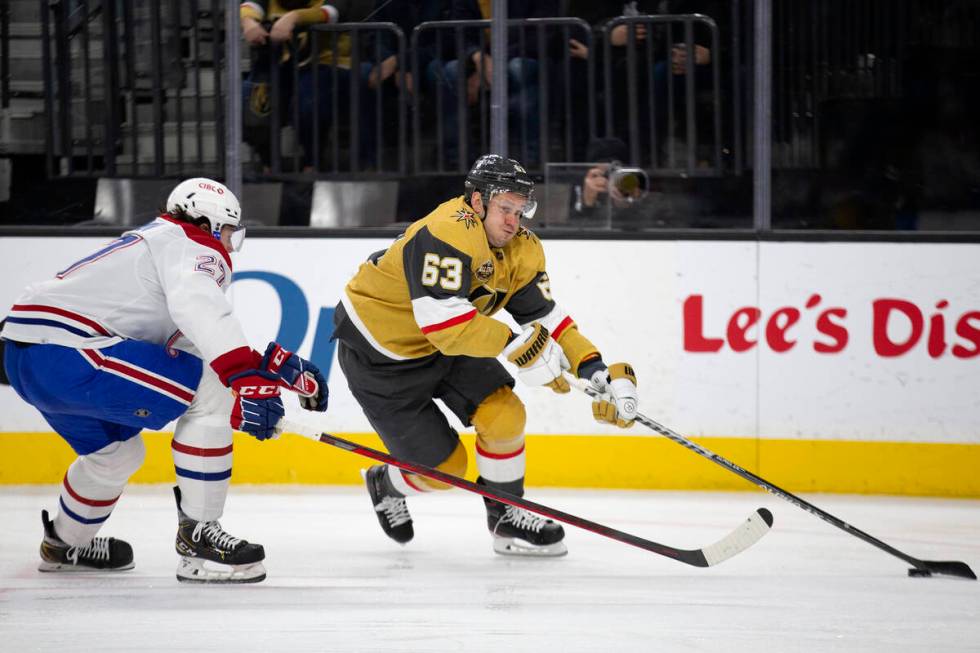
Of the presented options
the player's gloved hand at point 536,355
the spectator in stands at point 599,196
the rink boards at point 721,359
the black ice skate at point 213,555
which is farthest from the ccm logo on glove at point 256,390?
the spectator in stands at point 599,196

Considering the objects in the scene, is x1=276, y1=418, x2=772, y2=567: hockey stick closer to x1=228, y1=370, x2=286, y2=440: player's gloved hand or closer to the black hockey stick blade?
x1=228, y1=370, x2=286, y2=440: player's gloved hand

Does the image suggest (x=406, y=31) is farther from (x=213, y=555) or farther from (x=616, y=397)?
(x=213, y=555)

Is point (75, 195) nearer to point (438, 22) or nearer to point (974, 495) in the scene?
point (438, 22)

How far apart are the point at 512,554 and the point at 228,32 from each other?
221 cm

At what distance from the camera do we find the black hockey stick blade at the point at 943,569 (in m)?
3.11

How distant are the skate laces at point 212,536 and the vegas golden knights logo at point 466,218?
0.94m

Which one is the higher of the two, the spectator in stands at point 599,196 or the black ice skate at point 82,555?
the spectator in stands at point 599,196

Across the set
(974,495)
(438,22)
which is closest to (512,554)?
(974,495)

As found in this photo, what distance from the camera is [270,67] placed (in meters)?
4.55

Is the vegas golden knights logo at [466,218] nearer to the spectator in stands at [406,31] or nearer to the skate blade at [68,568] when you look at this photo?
the skate blade at [68,568]

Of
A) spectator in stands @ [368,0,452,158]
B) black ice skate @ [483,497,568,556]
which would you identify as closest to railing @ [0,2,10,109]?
spectator in stands @ [368,0,452,158]

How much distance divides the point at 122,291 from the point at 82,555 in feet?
2.34

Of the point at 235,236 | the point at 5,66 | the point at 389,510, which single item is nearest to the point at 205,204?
the point at 235,236

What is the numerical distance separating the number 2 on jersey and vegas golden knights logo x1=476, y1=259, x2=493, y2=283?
0.34 ft
